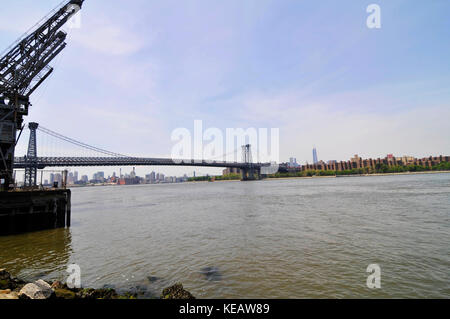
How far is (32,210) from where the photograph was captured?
1798 centimetres

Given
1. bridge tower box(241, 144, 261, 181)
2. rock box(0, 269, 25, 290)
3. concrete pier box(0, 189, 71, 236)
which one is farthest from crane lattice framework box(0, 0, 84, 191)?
bridge tower box(241, 144, 261, 181)

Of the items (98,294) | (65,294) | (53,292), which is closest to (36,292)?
(53,292)

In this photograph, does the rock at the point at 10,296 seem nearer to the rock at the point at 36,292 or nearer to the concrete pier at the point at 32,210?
the rock at the point at 36,292

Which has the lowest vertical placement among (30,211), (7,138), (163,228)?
(163,228)

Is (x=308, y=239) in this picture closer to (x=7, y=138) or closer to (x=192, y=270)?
(x=192, y=270)

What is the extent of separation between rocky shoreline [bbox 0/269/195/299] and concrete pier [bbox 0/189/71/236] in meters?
11.0

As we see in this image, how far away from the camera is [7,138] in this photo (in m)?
19.6

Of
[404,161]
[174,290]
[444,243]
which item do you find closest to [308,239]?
[444,243]

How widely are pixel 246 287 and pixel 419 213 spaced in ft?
65.7

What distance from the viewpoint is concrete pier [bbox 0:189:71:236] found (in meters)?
16.4

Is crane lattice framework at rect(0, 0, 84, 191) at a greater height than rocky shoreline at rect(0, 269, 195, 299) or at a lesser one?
greater

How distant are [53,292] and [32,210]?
15394 millimetres

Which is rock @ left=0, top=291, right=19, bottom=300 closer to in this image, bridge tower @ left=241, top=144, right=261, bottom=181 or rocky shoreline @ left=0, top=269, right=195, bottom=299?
rocky shoreline @ left=0, top=269, right=195, bottom=299

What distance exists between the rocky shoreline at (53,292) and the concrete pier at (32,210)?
36.0ft
